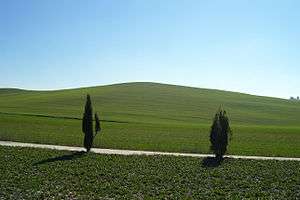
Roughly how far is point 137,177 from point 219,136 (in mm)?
11196

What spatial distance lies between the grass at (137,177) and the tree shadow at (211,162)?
497 mm

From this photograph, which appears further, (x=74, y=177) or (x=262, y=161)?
(x=262, y=161)

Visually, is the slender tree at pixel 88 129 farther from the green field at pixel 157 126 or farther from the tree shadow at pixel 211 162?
the tree shadow at pixel 211 162

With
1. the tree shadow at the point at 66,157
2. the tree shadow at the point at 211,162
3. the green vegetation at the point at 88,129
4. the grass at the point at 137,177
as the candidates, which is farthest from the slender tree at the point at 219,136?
the tree shadow at the point at 66,157

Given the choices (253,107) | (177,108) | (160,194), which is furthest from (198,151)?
(253,107)

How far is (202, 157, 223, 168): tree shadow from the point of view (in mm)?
30016

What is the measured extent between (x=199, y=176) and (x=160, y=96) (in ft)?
293

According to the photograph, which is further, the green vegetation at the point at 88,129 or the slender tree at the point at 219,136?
the green vegetation at the point at 88,129

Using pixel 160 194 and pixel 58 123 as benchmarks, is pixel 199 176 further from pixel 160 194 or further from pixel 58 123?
pixel 58 123

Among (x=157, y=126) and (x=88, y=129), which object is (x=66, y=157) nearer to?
(x=88, y=129)

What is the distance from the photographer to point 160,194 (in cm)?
2094

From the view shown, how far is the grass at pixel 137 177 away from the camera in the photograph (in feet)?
68.7

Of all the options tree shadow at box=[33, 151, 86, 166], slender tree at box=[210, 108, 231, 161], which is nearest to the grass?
tree shadow at box=[33, 151, 86, 166]

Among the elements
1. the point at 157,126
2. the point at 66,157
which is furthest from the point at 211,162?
the point at 157,126
